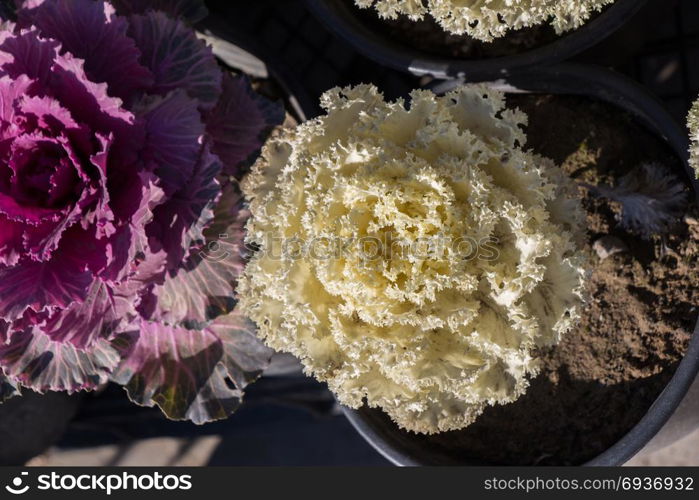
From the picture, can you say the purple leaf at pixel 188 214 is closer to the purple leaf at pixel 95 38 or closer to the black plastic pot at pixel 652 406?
the purple leaf at pixel 95 38

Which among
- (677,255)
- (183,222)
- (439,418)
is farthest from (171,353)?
(677,255)

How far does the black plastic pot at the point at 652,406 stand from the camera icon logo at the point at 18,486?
4.55 feet

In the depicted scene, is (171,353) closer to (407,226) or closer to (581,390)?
(407,226)

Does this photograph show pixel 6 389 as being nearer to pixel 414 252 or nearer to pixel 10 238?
pixel 10 238

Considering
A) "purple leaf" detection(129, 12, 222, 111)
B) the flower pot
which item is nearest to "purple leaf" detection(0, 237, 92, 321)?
"purple leaf" detection(129, 12, 222, 111)

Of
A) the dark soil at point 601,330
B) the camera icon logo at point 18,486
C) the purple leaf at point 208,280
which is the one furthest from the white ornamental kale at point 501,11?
the camera icon logo at point 18,486

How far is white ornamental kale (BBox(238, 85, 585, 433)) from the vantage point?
61.1 inches

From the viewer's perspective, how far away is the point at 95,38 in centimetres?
180

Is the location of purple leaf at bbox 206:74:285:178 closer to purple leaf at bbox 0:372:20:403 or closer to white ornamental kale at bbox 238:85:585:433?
white ornamental kale at bbox 238:85:585:433

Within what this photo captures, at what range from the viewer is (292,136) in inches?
71.9

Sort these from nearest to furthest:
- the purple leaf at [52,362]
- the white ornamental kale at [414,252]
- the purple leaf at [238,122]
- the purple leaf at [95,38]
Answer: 1. the white ornamental kale at [414,252]
2. the purple leaf at [95,38]
3. the purple leaf at [52,362]
4. the purple leaf at [238,122]

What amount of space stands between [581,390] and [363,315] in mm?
943

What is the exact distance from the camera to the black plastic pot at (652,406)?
76.7 inches

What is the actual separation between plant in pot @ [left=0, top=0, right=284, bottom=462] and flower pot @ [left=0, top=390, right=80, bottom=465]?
0.81 m
